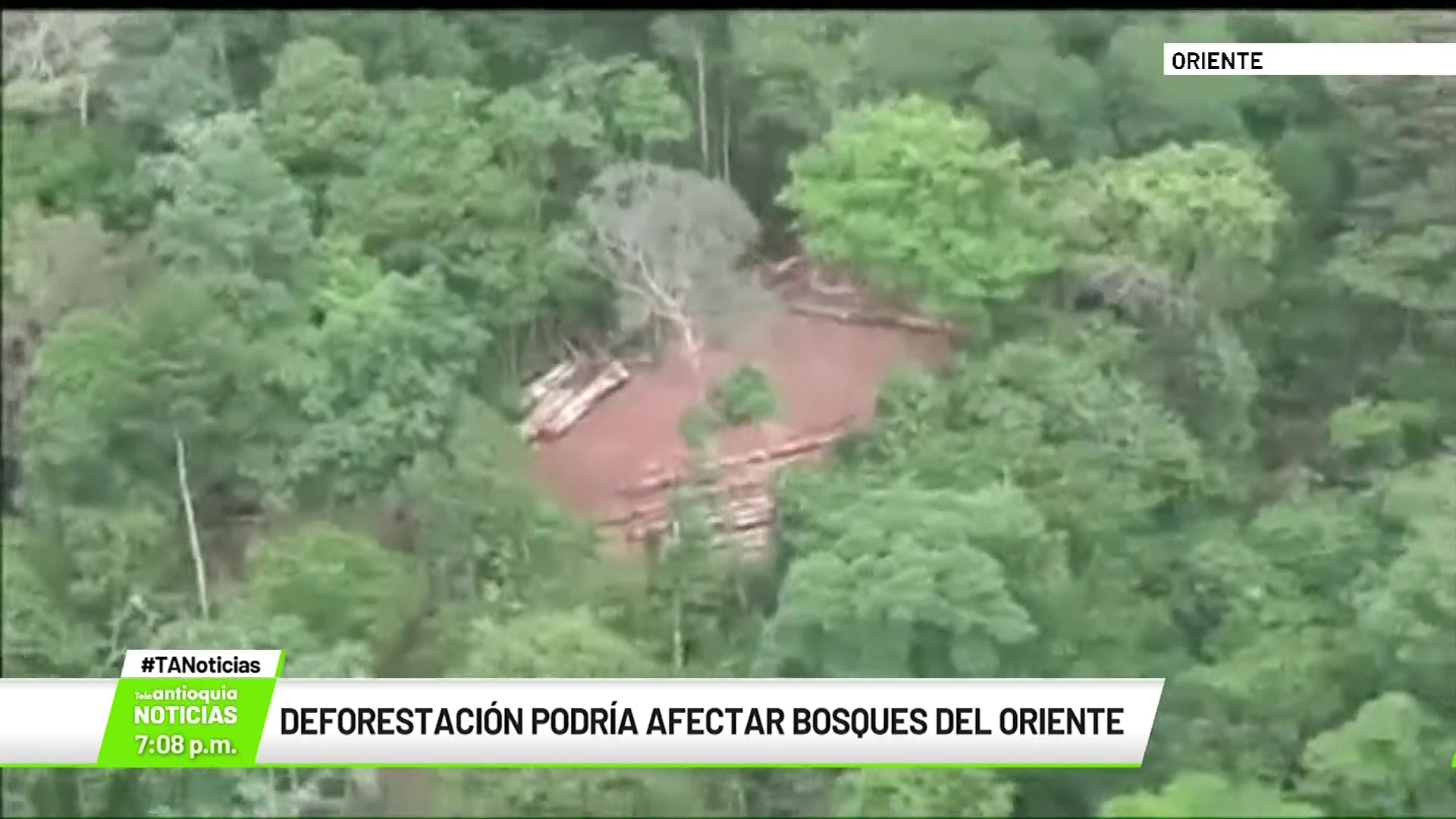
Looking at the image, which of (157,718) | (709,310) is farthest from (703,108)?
(157,718)

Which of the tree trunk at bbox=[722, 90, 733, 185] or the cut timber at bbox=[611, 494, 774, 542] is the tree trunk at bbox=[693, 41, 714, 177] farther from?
the cut timber at bbox=[611, 494, 774, 542]

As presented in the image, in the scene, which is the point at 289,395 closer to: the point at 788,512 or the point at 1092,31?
the point at 788,512

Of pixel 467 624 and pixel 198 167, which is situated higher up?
pixel 198 167

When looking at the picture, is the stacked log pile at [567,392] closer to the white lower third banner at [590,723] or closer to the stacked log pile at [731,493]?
the stacked log pile at [731,493]

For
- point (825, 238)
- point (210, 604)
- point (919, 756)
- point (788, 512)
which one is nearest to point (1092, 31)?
point (825, 238)

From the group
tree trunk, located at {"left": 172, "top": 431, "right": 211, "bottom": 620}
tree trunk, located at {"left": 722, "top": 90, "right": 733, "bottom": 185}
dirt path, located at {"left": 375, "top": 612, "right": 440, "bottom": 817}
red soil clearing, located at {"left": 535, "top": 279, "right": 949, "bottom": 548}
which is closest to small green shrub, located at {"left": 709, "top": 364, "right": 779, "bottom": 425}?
red soil clearing, located at {"left": 535, "top": 279, "right": 949, "bottom": 548}

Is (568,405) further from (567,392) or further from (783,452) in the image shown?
(783,452)
